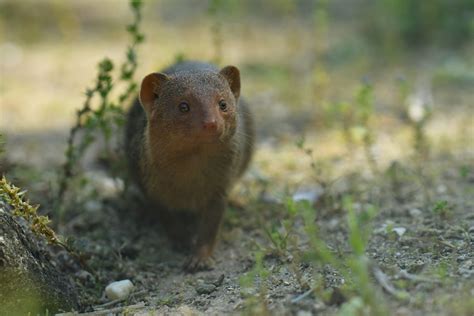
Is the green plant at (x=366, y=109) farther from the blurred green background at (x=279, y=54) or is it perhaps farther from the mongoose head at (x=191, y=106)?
the mongoose head at (x=191, y=106)

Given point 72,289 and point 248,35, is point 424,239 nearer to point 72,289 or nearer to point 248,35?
point 72,289

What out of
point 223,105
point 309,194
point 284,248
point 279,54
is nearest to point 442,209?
point 284,248

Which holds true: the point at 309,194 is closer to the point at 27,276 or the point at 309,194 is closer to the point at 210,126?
the point at 210,126

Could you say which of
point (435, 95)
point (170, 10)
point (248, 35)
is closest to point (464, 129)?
point (435, 95)

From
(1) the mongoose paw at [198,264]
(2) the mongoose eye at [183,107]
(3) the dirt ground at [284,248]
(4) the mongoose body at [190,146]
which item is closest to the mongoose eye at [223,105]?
(4) the mongoose body at [190,146]

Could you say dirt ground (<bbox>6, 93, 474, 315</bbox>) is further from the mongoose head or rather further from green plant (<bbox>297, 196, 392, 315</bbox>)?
the mongoose head

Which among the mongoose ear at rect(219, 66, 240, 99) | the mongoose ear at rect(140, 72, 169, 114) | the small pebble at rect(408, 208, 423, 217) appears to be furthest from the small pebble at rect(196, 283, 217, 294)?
the small pebble at rect(408, 208, 423, 217)
